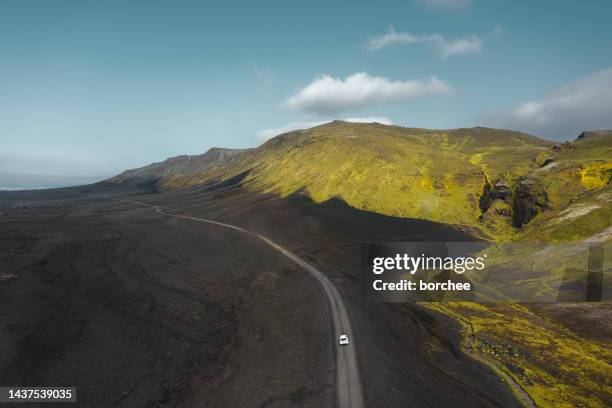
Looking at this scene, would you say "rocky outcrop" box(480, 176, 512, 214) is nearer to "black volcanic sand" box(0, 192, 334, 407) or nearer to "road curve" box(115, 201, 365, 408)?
"road curve" box(115, 201, 365, 408)

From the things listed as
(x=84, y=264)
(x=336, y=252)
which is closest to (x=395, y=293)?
(x=336, y=252)

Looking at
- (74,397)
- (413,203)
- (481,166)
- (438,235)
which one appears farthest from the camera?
(481,166)

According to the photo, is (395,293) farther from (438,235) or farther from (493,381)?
(438,235)

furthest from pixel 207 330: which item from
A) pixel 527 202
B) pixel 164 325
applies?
pixel 527 202

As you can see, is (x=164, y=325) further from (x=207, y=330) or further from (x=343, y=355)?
→ (x=343, y=355)

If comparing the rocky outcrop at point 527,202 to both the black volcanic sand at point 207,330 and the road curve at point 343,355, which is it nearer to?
the black volcanic sand at point 207,330

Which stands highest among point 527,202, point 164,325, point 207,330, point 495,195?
point 495,195

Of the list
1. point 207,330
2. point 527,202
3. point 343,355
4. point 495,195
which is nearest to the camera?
point 343,355

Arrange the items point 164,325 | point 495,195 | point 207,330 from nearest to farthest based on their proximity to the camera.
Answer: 1. point 207,330
2. point 164,325
3. point 495,195

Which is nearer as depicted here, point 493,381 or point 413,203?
point 493,381
